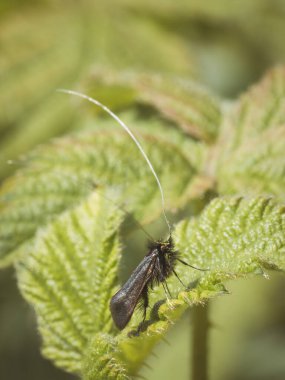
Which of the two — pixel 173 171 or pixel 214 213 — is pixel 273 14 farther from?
pixel 214 213

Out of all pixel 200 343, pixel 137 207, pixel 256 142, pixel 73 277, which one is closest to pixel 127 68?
pixel 256 142

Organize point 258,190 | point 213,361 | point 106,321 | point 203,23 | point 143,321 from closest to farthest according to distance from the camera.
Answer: point 143,321, point 106,321, point 258,190, point 213,361, point 203,23

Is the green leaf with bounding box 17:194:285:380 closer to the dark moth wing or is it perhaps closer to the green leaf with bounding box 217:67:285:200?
the dark moth wing

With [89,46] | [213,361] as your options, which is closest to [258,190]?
[213,361]

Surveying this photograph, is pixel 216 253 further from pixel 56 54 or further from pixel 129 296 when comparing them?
pixel 56 54

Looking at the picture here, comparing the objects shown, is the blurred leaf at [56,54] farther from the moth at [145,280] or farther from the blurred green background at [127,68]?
the moth at [145,280]

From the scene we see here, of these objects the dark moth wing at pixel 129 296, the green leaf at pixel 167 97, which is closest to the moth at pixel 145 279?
the dark moth wing at pixel 129 296
